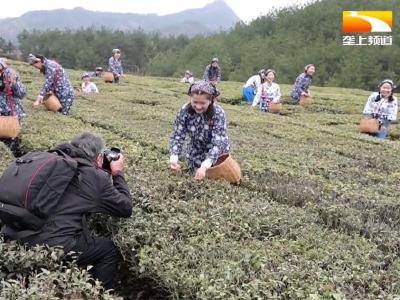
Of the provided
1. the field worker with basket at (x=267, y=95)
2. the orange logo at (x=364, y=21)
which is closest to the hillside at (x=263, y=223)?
the field worker with basket at (x=267, y=95)

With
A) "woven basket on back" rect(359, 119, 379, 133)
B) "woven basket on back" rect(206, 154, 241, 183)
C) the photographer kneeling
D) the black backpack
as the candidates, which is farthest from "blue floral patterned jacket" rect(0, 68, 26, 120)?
"woven basket on back" rect(359, 119, 379, 133)

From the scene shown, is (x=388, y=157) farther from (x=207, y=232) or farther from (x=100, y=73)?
(x=100, y=73)

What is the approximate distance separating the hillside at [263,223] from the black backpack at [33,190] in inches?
32.5

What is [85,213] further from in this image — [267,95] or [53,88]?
[267,95]

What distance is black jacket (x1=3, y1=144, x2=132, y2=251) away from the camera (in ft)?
14.7

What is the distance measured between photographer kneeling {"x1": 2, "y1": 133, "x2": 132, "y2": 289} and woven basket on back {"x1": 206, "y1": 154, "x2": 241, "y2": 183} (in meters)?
2.06

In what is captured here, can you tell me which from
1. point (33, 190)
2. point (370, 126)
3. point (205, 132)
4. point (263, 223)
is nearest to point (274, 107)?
point (370, 126)

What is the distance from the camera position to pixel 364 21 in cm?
4712

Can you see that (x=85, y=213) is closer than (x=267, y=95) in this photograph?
Yes

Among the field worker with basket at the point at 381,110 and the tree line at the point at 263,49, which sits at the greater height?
the tree line at the point at 263,49

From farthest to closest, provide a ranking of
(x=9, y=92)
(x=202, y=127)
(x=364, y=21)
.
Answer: (x=364, y=21) → (x=9, y=92) → (x=202, y=127)

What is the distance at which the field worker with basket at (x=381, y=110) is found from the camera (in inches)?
512

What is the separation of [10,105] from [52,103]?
3.29 metres

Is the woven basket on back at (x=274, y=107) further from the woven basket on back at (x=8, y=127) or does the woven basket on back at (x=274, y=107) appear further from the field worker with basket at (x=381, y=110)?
the woven basket on back at (x=8, y=127)
